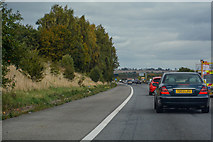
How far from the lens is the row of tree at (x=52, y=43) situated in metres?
15.9

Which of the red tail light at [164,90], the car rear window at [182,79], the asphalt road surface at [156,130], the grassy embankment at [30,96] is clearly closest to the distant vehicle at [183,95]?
the red tail light at [164,90]

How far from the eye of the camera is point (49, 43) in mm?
56281

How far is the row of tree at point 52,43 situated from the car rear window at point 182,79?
6.44 m

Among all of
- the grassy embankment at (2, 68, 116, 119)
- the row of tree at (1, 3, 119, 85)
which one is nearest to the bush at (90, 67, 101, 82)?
the row of tree at (1, 3, 119, 85)

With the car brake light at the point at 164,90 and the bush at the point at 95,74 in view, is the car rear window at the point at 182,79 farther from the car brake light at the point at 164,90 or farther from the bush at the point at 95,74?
the bush at the point at 95,74

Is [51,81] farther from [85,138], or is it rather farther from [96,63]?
[96,63]

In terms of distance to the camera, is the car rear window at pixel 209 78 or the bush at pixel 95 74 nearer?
the car rear window at pixel 209 78

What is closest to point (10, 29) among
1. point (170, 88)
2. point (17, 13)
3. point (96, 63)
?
point (17, 13)

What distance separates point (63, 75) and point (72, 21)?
23.2 meters

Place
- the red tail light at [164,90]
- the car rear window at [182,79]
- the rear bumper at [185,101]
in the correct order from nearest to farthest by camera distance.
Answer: the rear bumper at [185,101]
the red tail light at [164,90]
the car rear window at [182,79]

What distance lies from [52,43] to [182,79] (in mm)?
44534

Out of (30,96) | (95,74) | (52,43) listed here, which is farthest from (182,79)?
(95,74)

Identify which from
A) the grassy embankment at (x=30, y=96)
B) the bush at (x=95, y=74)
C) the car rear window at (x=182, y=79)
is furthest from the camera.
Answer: the bush at (x=95, y=74)

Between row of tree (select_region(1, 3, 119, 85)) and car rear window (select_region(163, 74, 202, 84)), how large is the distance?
644cm
